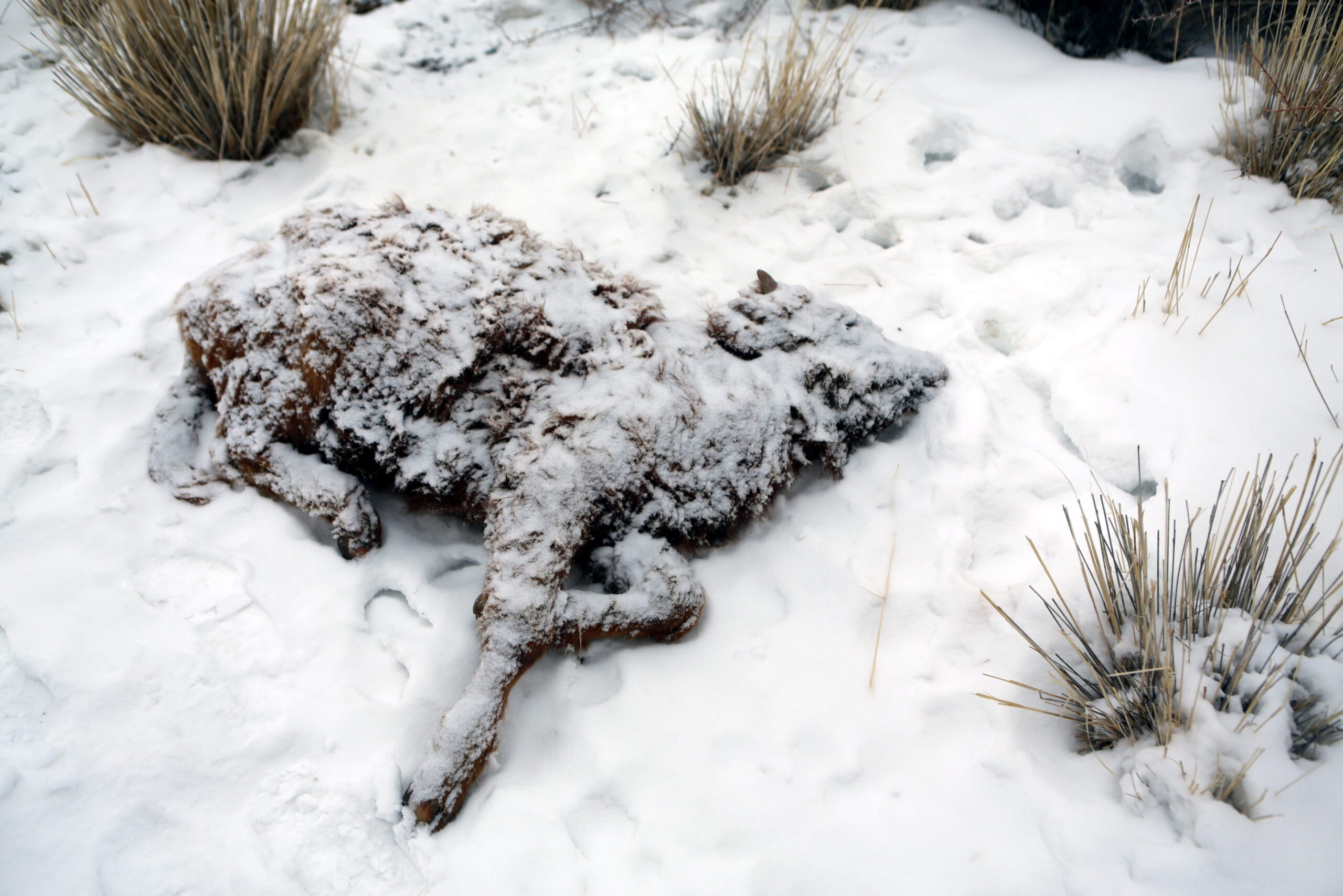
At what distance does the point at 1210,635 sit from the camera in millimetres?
1499

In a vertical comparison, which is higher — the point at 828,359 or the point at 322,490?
the point at 828,359

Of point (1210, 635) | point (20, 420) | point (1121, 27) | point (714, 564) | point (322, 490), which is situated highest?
point (1121, 27)

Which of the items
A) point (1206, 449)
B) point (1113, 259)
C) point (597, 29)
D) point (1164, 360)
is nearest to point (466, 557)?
point (1206, 449)

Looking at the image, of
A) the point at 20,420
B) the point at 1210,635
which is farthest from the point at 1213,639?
the point at 20,420

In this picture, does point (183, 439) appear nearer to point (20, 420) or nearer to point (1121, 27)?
point (20, 420)

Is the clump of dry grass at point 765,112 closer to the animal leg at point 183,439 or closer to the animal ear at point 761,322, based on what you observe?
the animal ear at point 761,322

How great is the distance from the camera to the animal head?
6.67 ft

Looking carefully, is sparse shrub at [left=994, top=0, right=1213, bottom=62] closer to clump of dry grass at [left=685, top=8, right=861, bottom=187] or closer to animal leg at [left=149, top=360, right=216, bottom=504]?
clump of dry grass at [left=685, top=8, right=861, bottom=187]

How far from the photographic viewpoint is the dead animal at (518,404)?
5.72ft

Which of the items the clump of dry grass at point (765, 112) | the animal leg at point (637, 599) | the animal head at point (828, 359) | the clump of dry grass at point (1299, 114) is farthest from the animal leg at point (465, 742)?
the clump of dry grass at point (1299, 114)

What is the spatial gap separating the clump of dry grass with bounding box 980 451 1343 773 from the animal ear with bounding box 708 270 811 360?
37.8 inches

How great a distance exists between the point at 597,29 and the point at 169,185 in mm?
2513

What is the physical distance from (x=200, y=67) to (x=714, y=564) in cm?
316

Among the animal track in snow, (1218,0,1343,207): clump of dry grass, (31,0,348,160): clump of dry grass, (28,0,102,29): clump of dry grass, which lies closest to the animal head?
(1218,0,1343,207): clump of dry grass
